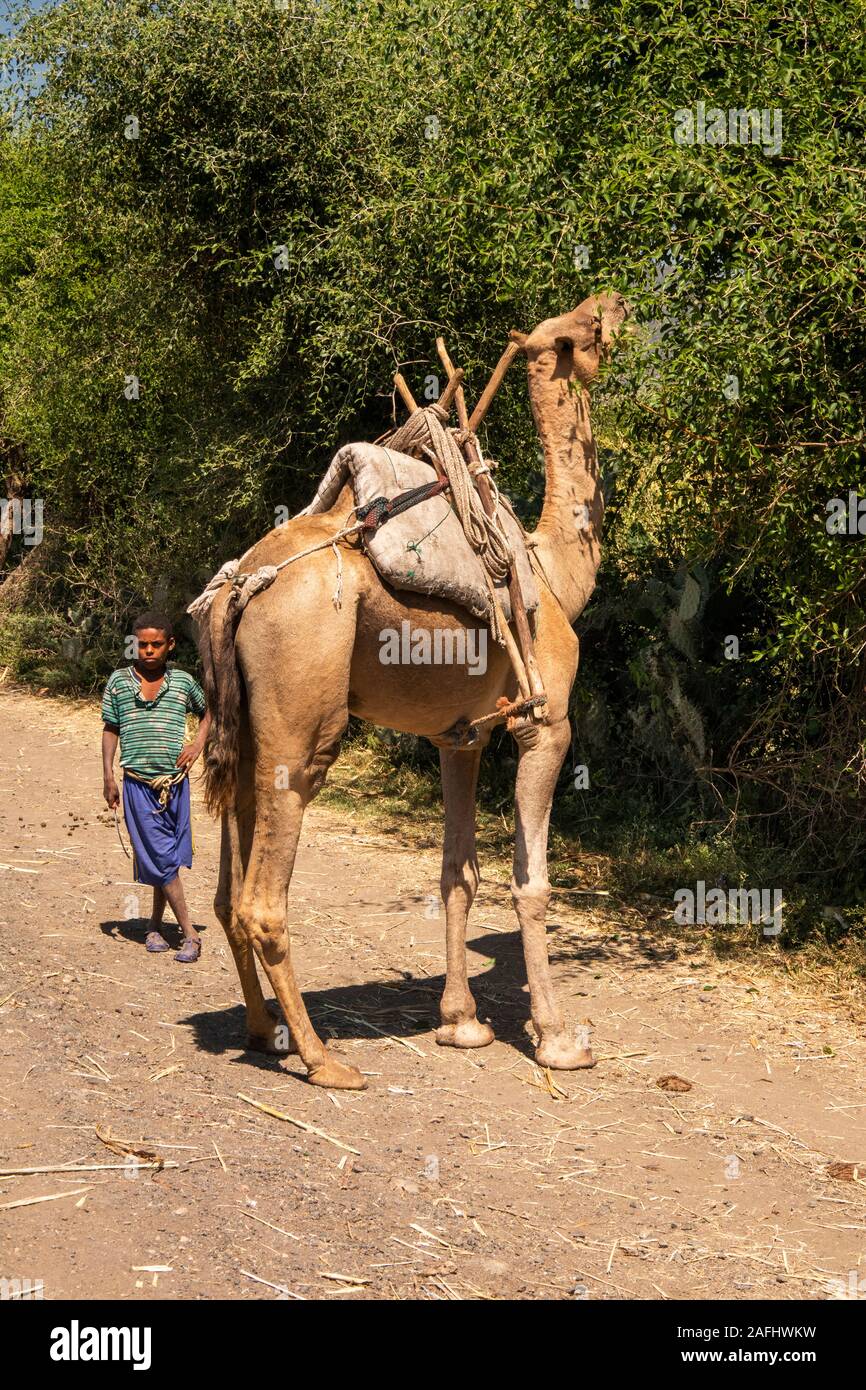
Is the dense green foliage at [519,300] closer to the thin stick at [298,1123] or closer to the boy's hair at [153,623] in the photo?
the boy's hair at [153,623]

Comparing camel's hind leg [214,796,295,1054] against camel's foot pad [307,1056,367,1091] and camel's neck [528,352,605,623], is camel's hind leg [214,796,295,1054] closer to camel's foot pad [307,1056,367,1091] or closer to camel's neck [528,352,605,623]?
camel's foot pad [307,1056,367,1091]

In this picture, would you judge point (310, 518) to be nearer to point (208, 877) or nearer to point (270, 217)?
point (208, 877)

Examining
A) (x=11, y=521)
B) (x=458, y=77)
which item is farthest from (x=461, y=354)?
(x=11, y=521)

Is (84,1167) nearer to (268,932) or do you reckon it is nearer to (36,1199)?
(36,1199)

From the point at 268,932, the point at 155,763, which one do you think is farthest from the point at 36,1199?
the point at 155,763

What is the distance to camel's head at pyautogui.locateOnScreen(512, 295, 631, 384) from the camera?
6.40 m

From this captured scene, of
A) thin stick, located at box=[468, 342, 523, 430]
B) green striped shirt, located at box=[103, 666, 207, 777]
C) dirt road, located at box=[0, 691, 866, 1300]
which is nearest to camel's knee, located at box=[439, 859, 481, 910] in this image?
dirt road, located at box=[0, 691, 866, 1300]

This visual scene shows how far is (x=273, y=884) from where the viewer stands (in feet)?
18.0

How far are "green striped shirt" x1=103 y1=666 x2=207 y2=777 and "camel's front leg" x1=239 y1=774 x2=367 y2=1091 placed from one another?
1.98 m

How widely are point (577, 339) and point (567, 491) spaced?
685mm

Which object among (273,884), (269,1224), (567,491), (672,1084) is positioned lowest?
(672,1084)

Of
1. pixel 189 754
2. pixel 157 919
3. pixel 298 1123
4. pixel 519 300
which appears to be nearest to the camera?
pixel 298 1123

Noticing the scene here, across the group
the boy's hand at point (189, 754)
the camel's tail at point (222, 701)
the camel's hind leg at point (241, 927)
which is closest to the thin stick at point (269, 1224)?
the camel's hind leg at point (241, 927)

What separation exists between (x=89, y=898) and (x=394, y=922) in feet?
5.94
